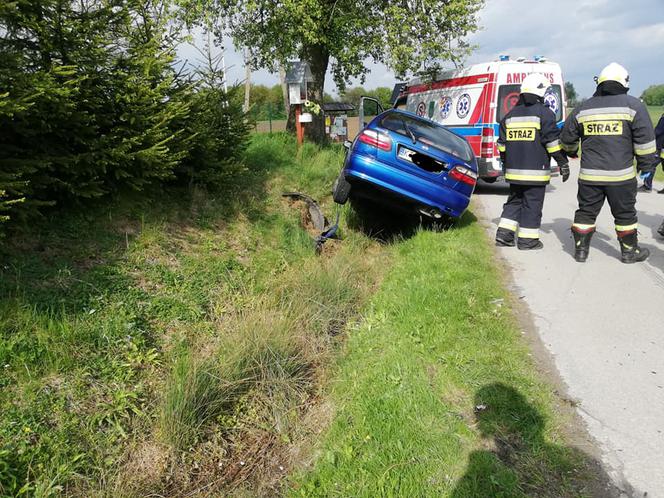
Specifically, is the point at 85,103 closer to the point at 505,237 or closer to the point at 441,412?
the point at 441,412

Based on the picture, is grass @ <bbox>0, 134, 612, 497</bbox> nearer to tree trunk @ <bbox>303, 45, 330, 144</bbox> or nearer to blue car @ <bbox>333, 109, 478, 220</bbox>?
blue car @ <bbox>333, 109, 478, 220</bbox>

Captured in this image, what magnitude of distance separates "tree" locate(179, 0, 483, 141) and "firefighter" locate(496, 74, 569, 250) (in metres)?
4.64

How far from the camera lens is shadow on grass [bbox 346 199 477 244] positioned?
6.86 metres

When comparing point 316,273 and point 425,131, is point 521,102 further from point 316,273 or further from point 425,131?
point 316,273

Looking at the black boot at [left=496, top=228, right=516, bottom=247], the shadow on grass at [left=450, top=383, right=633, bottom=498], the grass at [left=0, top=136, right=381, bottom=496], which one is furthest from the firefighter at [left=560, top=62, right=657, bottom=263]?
the shadow on grass at [left=450, top=383, right=633, bottom=498]

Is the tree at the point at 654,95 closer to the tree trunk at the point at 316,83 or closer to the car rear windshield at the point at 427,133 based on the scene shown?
the tree trunk at the point at 316,83

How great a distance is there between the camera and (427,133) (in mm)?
6316

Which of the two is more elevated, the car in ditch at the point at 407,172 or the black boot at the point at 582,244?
the car in ditch at the point at 407,172

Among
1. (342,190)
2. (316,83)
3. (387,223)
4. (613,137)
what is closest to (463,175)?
(342,190)

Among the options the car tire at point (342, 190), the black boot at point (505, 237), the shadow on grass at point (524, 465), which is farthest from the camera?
the black boot at point (505, 237)

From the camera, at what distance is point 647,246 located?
19.4ft

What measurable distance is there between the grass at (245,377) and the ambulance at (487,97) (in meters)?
5.77

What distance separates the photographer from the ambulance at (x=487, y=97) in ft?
31.9

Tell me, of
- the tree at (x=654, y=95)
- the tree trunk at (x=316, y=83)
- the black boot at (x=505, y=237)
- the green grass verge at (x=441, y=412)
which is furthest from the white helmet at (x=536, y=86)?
the tree at (x=654, y=95)
